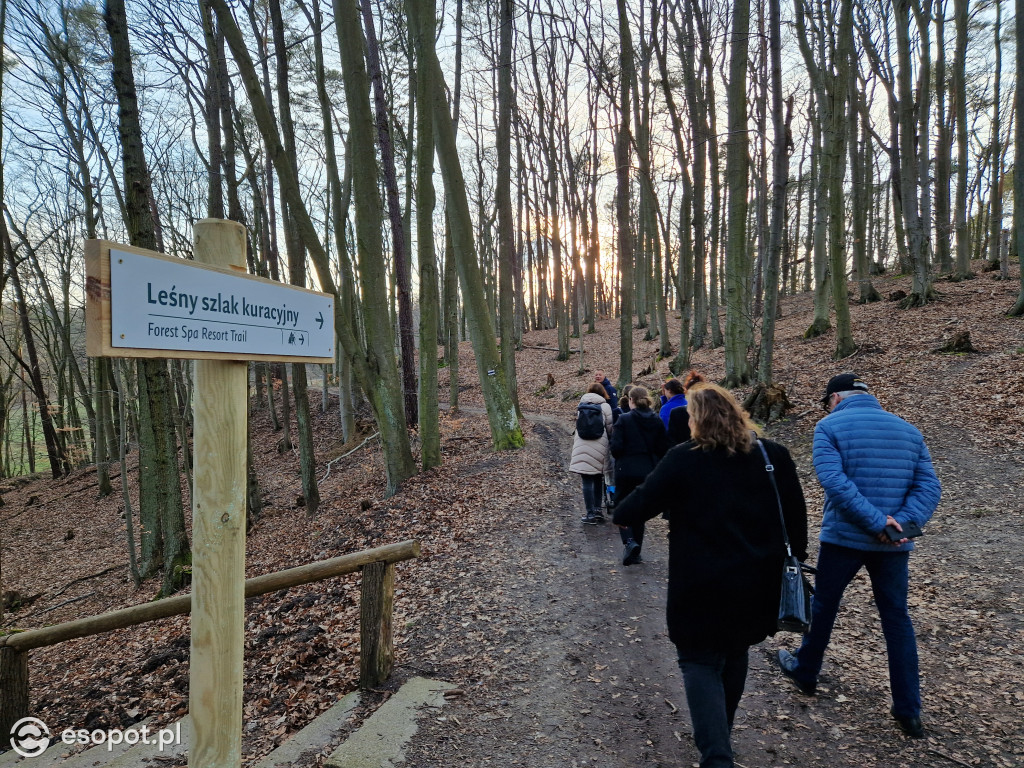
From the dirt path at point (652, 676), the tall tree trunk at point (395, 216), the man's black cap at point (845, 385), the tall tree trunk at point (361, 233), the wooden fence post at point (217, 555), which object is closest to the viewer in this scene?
the wooden fence post at point (217, 555)

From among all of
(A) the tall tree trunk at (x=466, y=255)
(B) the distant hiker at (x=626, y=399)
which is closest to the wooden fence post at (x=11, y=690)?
(B) the distant hiker at (x=626, y=399)

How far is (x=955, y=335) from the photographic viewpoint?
1079 centimetres

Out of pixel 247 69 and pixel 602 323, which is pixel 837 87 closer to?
pixel 247 69

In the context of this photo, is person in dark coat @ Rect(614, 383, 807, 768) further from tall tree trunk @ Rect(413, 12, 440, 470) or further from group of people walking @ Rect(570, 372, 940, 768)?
tall tree trunk @ Rect(413, 12, 440, 470)

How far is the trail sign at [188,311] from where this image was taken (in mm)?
1664

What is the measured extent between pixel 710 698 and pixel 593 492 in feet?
15.8

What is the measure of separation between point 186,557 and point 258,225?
590 inches

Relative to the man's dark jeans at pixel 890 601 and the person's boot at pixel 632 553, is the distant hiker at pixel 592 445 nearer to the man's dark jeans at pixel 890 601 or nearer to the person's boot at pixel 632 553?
the person's boot at pixel 632 553

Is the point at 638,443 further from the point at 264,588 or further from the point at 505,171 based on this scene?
the point at 505,171

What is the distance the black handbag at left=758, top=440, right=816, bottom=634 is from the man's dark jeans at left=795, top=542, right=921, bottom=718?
79cm

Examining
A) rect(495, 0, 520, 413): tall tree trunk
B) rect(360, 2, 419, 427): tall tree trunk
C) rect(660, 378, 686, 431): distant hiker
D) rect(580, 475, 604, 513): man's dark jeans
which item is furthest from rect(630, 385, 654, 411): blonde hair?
rect(360, 2, 419, 427): tall tree trunk

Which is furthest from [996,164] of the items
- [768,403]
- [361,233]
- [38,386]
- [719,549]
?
[38,386]

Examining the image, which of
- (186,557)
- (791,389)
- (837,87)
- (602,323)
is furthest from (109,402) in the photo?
(602,323)

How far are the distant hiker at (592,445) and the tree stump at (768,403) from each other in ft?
16.5
